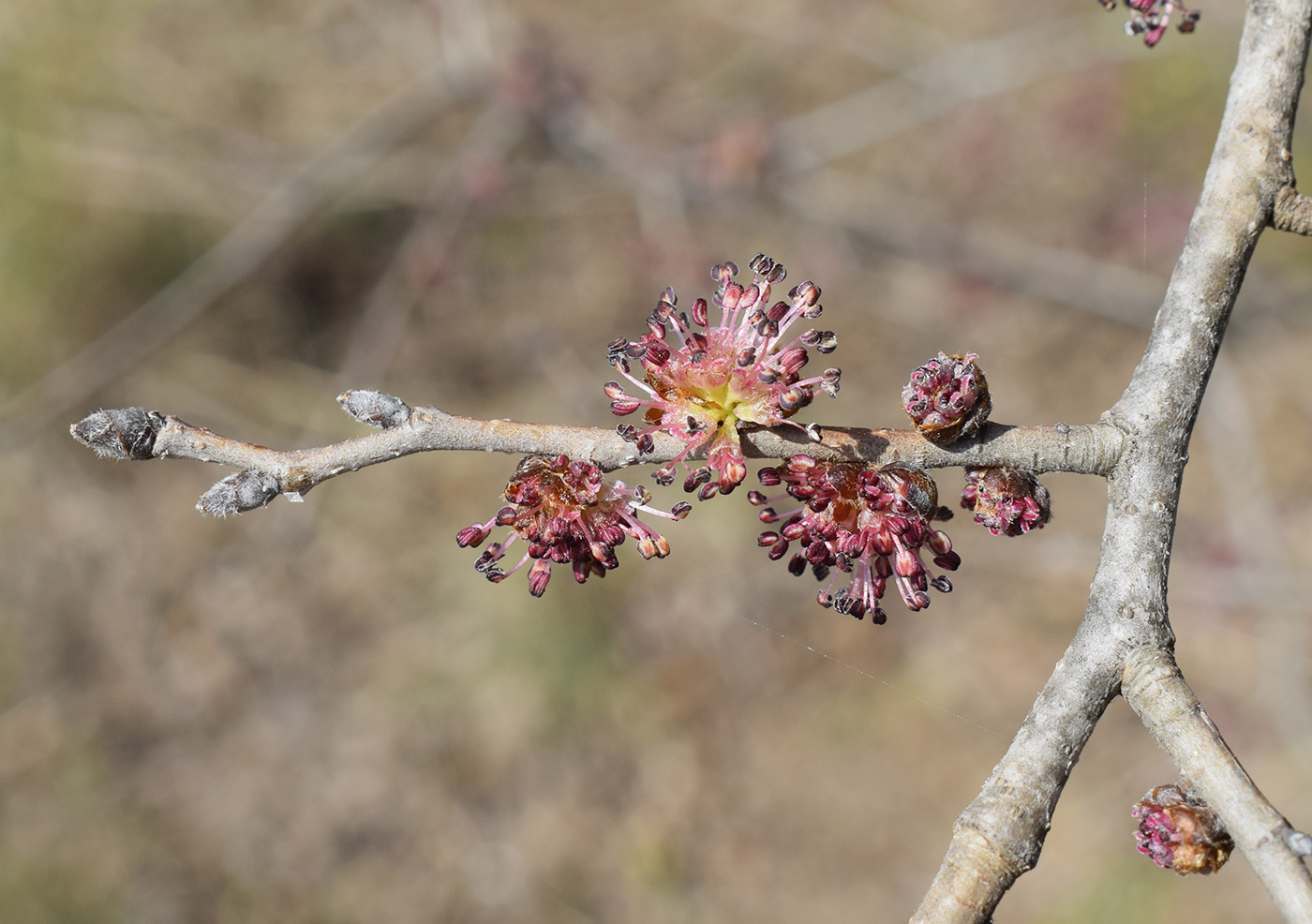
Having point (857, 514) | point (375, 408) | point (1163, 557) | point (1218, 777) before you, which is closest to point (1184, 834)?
point (1218, 777)

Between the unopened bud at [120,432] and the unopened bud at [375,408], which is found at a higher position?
the unopened bud at [120,432]

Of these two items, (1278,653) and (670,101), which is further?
(670,101)

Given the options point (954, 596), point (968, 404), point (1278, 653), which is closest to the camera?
point (968, 404)

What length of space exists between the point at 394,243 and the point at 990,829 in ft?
23.1

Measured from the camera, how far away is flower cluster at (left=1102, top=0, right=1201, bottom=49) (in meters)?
2.34

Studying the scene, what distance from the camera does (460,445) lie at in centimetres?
172

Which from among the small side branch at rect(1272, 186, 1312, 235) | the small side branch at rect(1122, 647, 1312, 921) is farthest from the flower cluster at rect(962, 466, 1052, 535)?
the small side branch at rect(1272, 186, 1312, 235)

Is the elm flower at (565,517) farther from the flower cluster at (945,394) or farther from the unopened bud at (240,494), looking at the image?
the flower cluster at (945,394)

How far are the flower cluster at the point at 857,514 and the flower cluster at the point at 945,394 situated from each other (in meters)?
0.14

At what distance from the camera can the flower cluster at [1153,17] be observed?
2344 millimetres

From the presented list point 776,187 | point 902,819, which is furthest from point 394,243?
point 902,819

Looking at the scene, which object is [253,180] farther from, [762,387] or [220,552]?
[762,387]

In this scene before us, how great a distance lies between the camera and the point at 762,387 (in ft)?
5.81

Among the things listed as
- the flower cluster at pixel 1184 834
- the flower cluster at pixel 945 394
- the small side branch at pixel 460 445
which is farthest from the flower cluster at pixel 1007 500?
the flower cluster at pixel 1184 834
